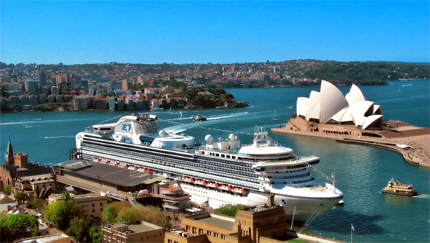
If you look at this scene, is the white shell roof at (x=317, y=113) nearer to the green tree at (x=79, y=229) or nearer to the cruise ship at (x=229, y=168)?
the cruise ship at (x=229, y=168)

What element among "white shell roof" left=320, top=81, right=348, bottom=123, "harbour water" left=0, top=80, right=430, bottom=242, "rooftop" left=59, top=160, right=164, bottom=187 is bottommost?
"harbour water" left=0, top=80, right=430, bottom=242

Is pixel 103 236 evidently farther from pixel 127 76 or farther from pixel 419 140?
pixel 127 76

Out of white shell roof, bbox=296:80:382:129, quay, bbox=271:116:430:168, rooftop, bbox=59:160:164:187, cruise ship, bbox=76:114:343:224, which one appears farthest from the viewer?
white shell roof, bbox=296:80:382:129

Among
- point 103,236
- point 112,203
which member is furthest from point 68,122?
point 103,236

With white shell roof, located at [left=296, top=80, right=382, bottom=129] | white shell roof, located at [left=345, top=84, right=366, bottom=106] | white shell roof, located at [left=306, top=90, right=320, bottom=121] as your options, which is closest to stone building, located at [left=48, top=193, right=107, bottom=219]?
white shell roof, located at [left=296, top=80, right=382, bottom=129]

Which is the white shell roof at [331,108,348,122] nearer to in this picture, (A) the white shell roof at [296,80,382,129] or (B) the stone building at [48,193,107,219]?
(A) the white shell roof at [296,80,382,129]
